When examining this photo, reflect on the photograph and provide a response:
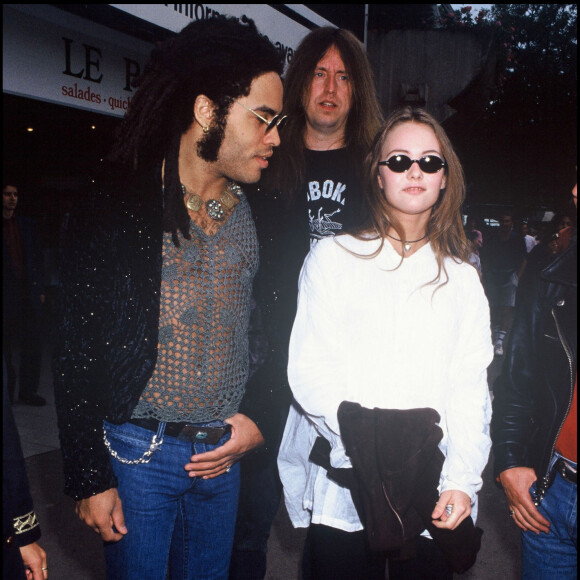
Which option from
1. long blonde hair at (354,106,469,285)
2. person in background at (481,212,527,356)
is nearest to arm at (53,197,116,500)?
long blonde hair at (354,106,469,285)

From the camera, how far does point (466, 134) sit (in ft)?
72.2

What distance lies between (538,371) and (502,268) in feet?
27.6

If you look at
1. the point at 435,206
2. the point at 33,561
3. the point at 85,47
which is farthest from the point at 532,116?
the point at 33,561

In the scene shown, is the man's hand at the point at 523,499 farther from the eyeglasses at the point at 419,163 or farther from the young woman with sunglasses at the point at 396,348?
the eyeglasses at the point at 419,163

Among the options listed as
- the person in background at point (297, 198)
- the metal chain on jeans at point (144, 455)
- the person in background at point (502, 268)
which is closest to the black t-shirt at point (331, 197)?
the person in background at point (297, 198)

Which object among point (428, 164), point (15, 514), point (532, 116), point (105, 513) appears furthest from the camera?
point (532, 116)

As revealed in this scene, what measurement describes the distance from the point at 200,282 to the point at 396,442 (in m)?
0.83

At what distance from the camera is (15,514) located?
1.50m

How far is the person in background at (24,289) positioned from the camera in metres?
6.19

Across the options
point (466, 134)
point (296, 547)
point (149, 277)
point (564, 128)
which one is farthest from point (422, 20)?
point (564, 128)

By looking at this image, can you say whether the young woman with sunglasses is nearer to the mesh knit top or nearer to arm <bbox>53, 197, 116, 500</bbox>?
the mesh knit top

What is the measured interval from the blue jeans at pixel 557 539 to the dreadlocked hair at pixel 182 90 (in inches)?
59.1

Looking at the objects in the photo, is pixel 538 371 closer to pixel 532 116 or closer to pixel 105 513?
pixel 105 513

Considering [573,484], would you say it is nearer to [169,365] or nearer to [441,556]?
[441,556]
